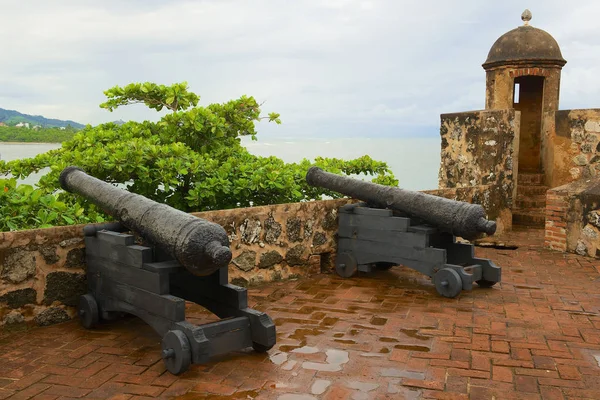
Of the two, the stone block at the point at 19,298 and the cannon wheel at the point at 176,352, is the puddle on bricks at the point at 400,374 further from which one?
the stone block at the point at 19,298

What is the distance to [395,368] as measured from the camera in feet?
11.9

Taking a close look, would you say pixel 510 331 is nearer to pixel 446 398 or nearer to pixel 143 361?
pixel 446 398

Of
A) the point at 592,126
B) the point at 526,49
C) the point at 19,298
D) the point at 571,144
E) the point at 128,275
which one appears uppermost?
the point at 526,49

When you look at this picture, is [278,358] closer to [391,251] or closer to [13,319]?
[13,319]

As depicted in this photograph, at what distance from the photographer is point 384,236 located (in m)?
5.98

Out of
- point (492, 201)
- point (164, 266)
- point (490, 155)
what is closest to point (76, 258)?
point (164, 266)

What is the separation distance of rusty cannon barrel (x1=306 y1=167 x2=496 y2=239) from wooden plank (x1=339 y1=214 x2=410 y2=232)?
15 cm

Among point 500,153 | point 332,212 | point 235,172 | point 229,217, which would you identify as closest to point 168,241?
point 229,217

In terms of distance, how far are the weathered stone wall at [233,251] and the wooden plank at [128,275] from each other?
24 cm

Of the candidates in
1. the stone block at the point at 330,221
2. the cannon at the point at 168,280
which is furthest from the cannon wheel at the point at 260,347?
the stone block at the point at 330,221

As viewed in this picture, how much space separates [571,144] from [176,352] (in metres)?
8.76

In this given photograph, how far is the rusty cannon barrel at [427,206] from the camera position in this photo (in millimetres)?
5418

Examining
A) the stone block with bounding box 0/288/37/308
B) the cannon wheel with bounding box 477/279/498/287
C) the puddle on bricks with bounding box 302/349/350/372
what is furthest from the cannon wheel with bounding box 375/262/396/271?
the stone block with bounding box 0/288/37/308

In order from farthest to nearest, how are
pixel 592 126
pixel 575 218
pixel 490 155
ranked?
pixel 490 155 → pixel 592 126 → pixel 575 218
